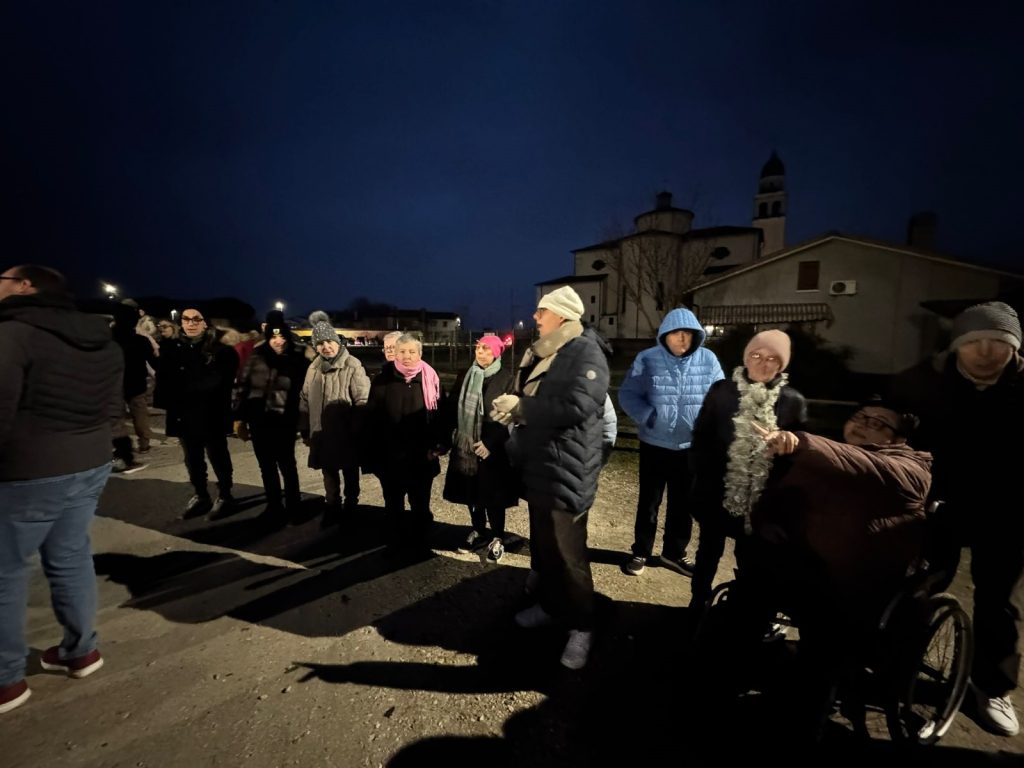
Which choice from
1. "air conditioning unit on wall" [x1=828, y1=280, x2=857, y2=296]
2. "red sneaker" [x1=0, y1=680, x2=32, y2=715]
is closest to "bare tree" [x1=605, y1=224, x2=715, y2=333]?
"air conditioning unit on wall" [x1=828, y1=280, x2=857, y2=296]

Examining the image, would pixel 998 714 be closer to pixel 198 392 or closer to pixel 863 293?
pixel 198 392

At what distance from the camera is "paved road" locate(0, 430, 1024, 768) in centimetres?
210

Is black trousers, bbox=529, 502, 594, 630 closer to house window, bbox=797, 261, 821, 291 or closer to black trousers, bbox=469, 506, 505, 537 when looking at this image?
black trousers, bbox=469, 506, 505, 537

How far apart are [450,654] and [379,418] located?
201 centimetres

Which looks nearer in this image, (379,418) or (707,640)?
(707,640)

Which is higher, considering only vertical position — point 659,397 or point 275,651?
point 659,397

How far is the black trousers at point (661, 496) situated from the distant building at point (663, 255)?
31.5 meters

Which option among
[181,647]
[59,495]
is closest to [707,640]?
[181,647]

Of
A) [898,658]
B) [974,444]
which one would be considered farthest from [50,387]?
[974,444]

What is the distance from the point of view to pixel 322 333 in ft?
14.4

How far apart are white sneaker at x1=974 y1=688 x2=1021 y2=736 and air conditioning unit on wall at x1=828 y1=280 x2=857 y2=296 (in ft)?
76.7

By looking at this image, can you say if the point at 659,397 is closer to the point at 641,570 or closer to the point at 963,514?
the point at 641,570

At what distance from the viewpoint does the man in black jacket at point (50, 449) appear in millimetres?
2129

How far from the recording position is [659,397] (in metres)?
3.73
